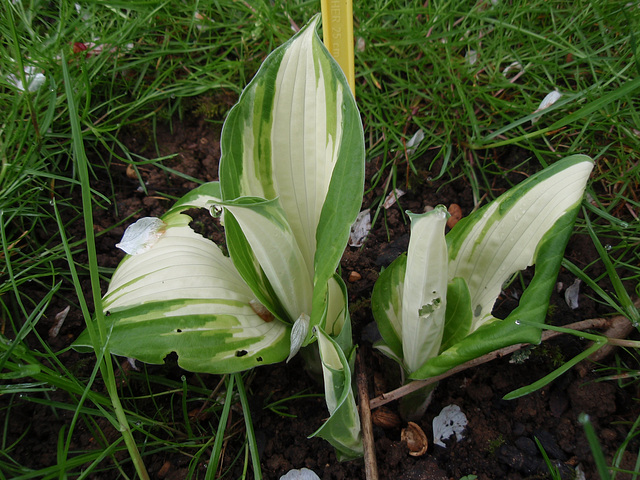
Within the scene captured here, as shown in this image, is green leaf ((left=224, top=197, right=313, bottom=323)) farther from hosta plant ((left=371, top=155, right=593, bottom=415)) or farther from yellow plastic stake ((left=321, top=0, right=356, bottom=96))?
yellow plastic stake ((left=321, top=0, right=356, bottom=96))

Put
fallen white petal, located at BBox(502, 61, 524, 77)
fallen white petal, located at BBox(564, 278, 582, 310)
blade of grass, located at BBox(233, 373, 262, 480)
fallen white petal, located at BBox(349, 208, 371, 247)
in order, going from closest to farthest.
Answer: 1. blade of grass, located at BBox(233, 373, 262, 480)
2. fallen white petal, located at BBox(564, 278, 582, 310)
3. fallen white petal, located at BBox(349, 208, 371, 247)
4. fallen white petal, located at BBox(502, 61, 524, 77)

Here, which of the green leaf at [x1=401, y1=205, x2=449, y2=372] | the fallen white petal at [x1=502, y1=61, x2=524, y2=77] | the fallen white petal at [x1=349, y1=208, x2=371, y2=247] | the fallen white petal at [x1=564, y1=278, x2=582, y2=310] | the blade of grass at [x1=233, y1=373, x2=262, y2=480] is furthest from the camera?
the fallen white petal at [x1=502, y1=61, x2=524, y2=77]

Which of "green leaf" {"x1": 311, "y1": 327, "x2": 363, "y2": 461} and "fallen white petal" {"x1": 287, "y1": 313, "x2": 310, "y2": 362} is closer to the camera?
"green leaf" {"x1": 311, "y1": 327, "x2": 363, "y2": 461}

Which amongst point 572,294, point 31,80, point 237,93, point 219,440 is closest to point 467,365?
point 572,294

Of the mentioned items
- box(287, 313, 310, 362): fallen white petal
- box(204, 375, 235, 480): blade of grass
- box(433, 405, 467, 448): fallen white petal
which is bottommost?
box(433, 405, 467, 448): fallen white petal

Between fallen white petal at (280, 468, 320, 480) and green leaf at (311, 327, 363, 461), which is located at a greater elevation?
green leaf at (311, 327, 363, 461)

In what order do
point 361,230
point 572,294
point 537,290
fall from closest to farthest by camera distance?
point 537,290 < point 572,294 < point 361,230

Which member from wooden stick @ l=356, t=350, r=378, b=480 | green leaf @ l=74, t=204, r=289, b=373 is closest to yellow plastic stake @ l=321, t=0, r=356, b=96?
green leaf @ l=74, t=204, r=289, b=373

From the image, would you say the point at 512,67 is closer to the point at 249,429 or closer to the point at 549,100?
the point at 549,100
